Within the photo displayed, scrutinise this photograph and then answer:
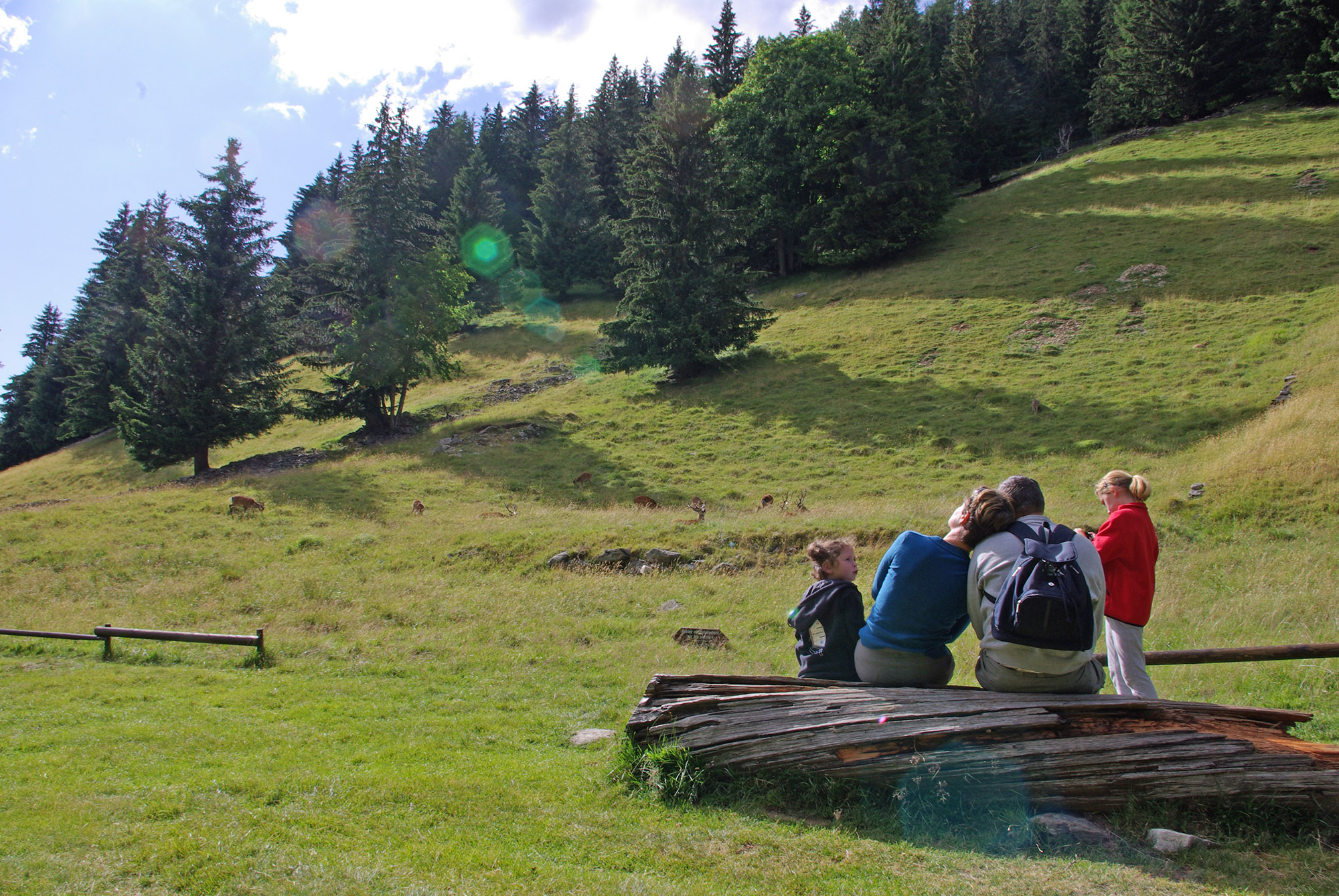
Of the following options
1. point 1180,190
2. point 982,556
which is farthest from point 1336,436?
point 1180,190

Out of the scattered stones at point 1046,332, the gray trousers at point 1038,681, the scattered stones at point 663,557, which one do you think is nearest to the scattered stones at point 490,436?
the scattered stones at point 663,557

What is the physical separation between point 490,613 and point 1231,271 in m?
33.8

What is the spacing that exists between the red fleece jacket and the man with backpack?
111cm

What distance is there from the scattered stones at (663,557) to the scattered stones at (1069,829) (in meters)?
11.1

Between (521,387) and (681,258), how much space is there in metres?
12.6

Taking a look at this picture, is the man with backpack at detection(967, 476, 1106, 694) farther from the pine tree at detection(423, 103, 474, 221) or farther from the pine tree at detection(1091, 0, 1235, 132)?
the pine tree at detection(423, 103, 474, 221)

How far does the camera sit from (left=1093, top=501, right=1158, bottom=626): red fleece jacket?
19.7 ft

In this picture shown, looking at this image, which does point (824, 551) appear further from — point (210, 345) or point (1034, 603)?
point (210, 345)

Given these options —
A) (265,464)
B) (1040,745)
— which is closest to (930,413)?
(1040,745)

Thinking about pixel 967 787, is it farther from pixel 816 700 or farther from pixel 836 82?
pixel 836 82

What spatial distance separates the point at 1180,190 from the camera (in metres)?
40.1

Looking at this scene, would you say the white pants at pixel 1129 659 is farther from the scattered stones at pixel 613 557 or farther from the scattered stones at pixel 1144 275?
the scattered stones at pixel 1144 275

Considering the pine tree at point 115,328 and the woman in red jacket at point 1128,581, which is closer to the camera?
the woman in red jacket at point 1128,581

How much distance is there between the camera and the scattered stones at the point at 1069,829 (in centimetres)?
441
